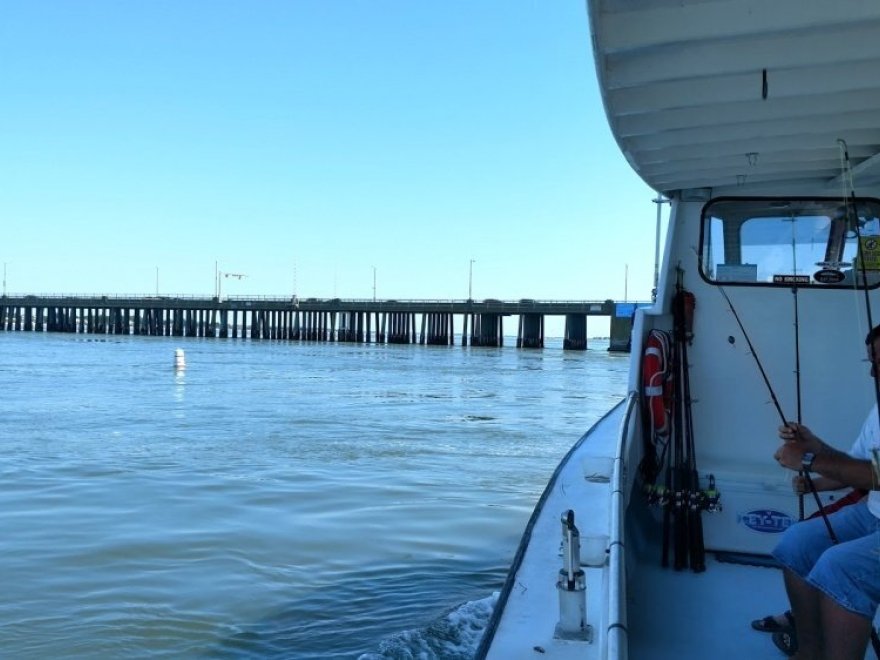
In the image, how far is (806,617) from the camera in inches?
113

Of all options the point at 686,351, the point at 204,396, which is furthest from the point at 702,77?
the point at 204,396

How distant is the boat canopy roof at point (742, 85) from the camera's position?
258cm

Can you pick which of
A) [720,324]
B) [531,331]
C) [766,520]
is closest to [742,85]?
[720,324]

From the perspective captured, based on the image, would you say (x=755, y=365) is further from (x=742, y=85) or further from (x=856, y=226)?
(x=742, y=85)

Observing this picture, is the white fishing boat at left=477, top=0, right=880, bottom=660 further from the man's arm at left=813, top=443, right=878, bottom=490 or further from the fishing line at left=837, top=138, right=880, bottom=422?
the man's arm at left=813, top=443, right=878, bottom=490

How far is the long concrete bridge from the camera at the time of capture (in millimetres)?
67988

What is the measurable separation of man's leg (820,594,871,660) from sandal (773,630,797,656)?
0.62m

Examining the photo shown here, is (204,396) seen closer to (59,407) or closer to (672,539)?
(59,407)

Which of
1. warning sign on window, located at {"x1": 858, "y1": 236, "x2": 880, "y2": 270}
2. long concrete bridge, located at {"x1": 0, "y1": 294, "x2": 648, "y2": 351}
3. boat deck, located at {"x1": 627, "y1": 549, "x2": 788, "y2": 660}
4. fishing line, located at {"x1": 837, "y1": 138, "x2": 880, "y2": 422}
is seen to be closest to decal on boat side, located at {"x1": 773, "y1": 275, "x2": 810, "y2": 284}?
warning sign on window, located at {"x1": 858, "y1": 236, "x2": 880, "y2": 270}

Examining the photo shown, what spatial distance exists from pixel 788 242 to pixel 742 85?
6.43ft

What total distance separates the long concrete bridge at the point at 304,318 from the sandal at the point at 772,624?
185ft

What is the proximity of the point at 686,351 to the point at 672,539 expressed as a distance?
1.10 m

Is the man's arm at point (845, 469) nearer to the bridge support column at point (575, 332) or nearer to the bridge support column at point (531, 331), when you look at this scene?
the bridge support column at point (575, 332)

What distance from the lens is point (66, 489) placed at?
820cm
